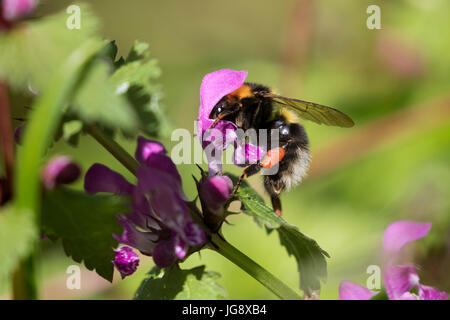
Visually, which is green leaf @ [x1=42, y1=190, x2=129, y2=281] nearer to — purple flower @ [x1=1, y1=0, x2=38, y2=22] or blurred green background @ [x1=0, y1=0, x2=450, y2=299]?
purple flower @ [x1=1, y1=0, x2=38, y2=22]

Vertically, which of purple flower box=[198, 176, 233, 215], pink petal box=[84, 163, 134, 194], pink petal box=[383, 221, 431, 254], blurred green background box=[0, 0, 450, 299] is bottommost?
pink petal box=[383, 221, 431, 254]

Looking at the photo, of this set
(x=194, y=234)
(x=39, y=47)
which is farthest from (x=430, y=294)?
(x=39, y=47)

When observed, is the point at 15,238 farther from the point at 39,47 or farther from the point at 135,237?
the point at 135,237

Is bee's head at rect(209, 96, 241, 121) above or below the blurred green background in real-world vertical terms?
below

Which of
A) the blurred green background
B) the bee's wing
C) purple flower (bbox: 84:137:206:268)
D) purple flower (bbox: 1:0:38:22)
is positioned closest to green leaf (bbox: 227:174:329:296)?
purple flower (bbox: 84:137:206:268)

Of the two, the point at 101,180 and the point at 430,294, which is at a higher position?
the point at 101,180
